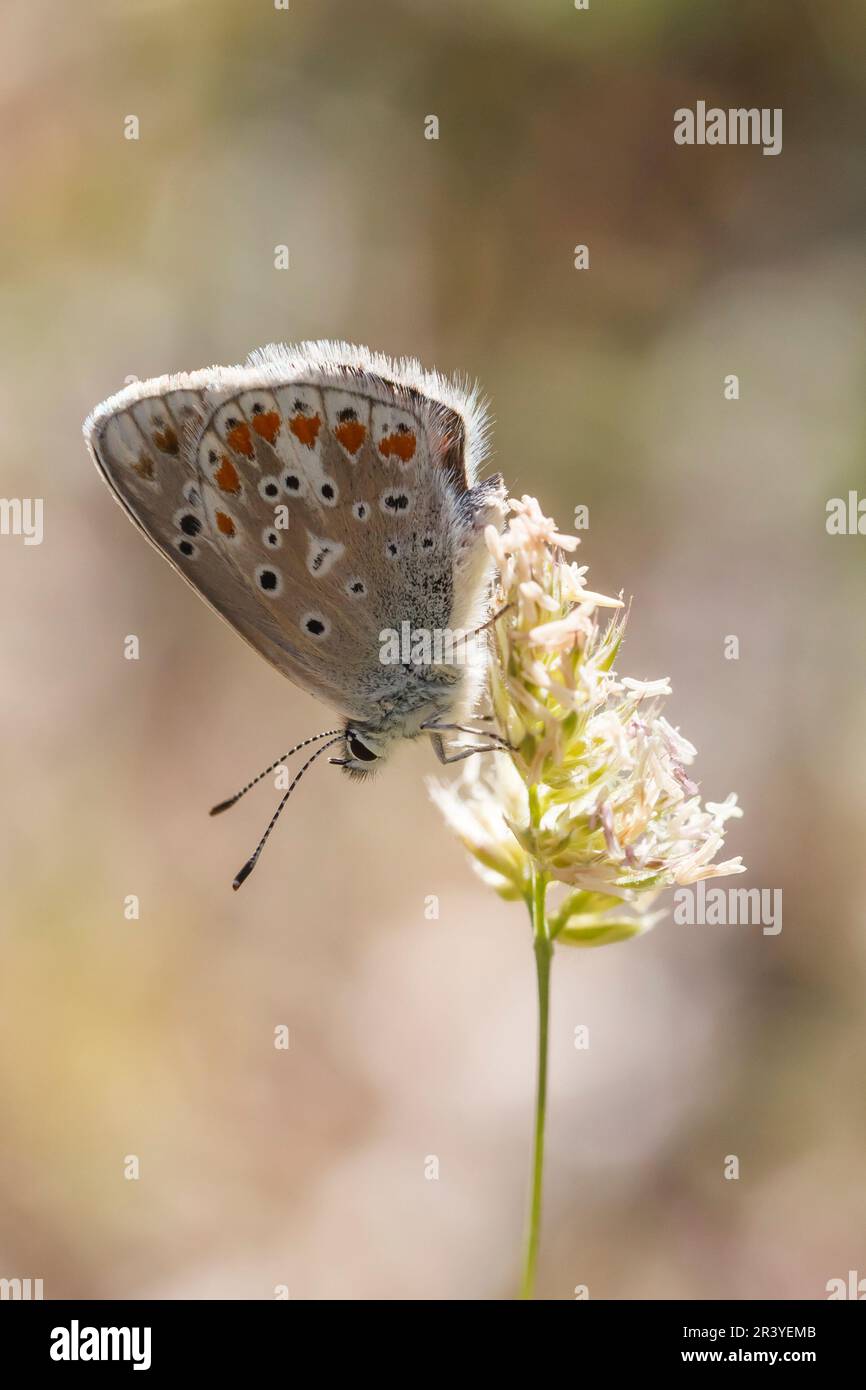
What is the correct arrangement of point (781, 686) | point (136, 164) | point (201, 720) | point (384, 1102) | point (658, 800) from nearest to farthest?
point (658, 800), point (384, 1102), point (781, 686), point (201, 720), point (136, 164)

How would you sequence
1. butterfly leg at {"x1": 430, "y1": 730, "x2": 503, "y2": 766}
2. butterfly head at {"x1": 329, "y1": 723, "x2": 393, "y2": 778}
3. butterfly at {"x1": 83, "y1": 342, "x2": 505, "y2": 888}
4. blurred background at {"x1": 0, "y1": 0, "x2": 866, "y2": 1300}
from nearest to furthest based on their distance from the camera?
butterfly leg at {"x1": 430, "y1": 730, "x2": 503, "y2": 766} → butterfly at {"x1": 83, "y1": 342, "x2": 505, "y2": 888} → butterfly head at {"x1": 329, "y1": 723, "x2": 393, "y2": 778} → blurred background at {"x1": 0, "y1": 0, "x2": 866, "y2": 1300}

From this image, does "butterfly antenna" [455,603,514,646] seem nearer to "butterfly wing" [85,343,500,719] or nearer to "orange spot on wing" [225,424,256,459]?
"butterfly wing" [85,343,500,719]

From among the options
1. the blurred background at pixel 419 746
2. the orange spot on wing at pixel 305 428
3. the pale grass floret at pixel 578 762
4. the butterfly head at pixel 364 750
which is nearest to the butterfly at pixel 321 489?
the orange spot on wing at pixel 305 428

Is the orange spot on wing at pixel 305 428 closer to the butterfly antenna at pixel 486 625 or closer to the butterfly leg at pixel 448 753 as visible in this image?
the butterfly antenna at pixel 486 625

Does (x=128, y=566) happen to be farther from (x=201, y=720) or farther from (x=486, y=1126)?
(x=486, y=1126)

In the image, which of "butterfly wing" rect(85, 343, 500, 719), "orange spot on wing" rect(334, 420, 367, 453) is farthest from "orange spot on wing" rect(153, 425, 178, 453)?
"orange spot on wing" rect(334, 420, 367, 453)

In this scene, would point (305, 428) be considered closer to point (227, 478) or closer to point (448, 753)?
point (227, 478)

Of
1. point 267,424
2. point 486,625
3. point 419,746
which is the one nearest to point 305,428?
point 267,424
